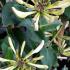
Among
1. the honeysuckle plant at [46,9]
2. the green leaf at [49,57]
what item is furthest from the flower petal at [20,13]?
the green leaf at [49,57]

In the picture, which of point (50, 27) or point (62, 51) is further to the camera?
point (62, 51)

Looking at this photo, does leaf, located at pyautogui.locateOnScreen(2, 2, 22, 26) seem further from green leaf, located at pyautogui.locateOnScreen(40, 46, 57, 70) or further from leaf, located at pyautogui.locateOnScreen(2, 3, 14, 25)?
green leaf, located at pyautogui.locateOnScreen(40, 46, 57, 70)

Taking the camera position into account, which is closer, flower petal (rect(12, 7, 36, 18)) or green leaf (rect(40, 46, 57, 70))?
flower petal (rect(12, 7, 36, 18))

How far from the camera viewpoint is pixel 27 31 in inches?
29.7

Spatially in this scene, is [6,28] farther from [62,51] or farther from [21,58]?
[62,51]

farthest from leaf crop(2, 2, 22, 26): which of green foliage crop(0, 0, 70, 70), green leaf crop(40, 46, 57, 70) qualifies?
green leaf crop(40, 46, 57, 70)

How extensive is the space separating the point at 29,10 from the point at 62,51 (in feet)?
0.80

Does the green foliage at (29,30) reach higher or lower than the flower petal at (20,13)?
lower

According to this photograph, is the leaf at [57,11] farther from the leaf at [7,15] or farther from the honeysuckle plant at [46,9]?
the leaf at [7,15]

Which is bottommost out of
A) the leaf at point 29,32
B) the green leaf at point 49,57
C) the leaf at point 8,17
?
the green leaf at point 49,57

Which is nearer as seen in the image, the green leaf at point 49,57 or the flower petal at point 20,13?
the flower petal at point 20,13

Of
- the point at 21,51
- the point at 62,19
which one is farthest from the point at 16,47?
the point at 62,19

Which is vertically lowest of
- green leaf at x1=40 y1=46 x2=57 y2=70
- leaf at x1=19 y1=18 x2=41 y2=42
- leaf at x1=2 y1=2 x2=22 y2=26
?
green leaf at x1=40 y1=46 x2=57 y2=70

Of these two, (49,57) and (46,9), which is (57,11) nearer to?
(46,9)
